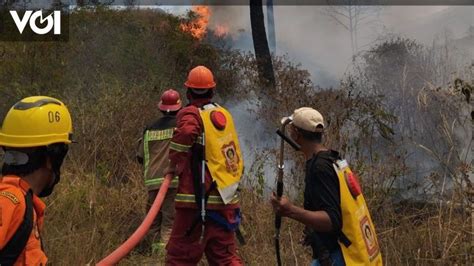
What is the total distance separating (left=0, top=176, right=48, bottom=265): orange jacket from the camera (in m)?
1.56

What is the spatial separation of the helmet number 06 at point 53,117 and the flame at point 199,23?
35.2 ft

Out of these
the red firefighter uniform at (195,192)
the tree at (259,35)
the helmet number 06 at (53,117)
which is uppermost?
the tree at (259,35)

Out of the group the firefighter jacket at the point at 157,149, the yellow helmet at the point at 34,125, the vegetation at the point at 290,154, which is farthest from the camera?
the firefighter jacket at the point at 157,149

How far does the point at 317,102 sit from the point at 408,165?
1408 millimetres

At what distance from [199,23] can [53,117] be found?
11.6 meters

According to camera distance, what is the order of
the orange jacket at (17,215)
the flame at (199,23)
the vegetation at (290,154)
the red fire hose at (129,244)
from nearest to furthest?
1. the orange jacket at (17,215)
2. the red fire hose at (129,244)
3. the vegetation at (290,154)
4. the flame at (199,23)

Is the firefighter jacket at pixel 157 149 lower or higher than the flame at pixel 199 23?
lower

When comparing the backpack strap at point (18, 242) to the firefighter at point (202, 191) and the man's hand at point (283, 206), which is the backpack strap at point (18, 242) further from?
the firefighter at point (202, 191)

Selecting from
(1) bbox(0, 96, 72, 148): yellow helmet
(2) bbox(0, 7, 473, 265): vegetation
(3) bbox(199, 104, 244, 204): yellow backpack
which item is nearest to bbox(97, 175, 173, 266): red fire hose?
(1) bbox(0, 96, 72, 148): yellow helmet

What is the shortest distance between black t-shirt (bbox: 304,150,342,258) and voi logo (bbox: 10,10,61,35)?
27.2 feet

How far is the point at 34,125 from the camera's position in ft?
5.86

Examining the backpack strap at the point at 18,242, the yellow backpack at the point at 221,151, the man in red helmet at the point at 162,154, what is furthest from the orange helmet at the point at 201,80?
the backpack strap at the point at 18,242

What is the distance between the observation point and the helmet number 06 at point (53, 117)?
1.83m

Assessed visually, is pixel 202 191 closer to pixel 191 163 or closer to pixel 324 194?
pixel 191 163
